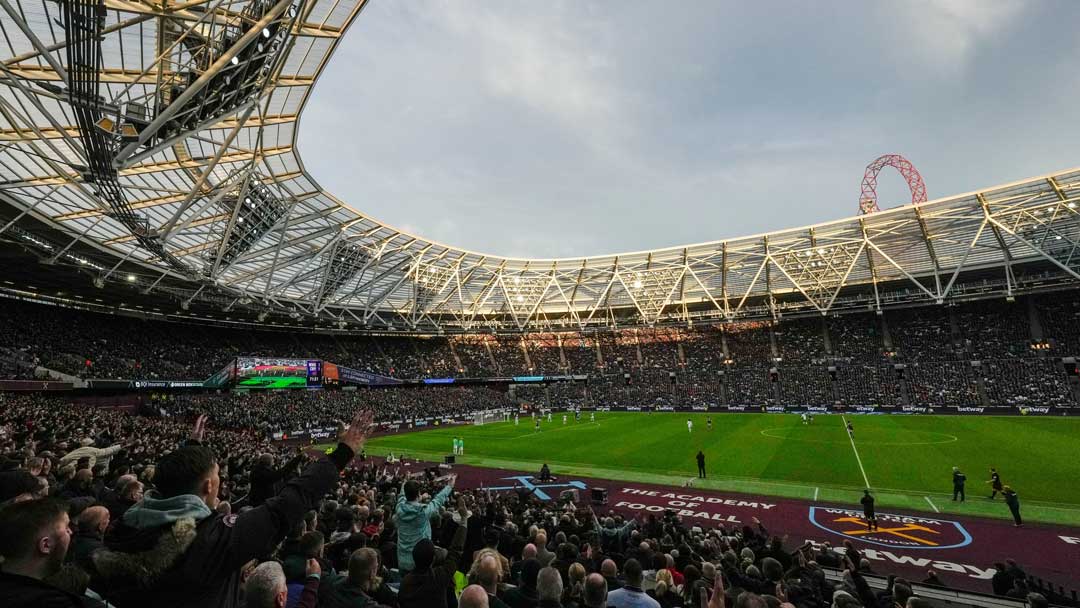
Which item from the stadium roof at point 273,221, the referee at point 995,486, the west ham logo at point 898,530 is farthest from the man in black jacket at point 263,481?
the referee at point 995,486

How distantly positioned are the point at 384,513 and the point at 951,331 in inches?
2641

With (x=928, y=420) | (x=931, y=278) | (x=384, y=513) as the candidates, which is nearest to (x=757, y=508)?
(x=384, y=513)

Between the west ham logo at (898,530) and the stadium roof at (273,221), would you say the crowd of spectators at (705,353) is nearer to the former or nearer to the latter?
the stadium roof at (273,221)

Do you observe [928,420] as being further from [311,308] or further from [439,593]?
[311,308]

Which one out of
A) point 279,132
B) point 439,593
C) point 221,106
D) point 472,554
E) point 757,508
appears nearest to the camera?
point 439,593

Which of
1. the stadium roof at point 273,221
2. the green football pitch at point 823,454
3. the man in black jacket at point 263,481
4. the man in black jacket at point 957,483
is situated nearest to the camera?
the man in black jacket at point 263,481

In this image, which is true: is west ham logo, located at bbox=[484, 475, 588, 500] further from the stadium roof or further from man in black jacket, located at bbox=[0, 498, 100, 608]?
man in black jacket, located at bbox=[0, 498, 100, 608]

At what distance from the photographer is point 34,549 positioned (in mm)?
2086

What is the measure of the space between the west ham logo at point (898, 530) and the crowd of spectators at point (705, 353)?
1601 inches

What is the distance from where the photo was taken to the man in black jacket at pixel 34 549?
186 centimetres

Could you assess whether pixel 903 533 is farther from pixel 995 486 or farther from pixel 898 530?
pixel 995 486

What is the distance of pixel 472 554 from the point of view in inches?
289

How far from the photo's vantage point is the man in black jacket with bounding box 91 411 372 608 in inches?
88.0

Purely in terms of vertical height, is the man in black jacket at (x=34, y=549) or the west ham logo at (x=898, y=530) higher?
the man in black jacket at (x=34, y=549)
